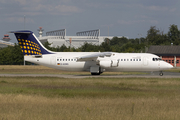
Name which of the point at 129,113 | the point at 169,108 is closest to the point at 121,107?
the point at 129,113

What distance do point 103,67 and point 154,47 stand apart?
158 feet

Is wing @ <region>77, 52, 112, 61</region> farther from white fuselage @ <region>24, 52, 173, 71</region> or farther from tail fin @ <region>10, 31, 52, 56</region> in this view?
tail fin @ <region>10, 31, 52, 56</region>

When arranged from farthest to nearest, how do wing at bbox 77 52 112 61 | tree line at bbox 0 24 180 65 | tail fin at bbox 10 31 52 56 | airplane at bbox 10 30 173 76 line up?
tree line at bbox 0 24 180 65, tail fin at bbox 10 31 52 56, airplane at bbox 10 30 173 76, wing at bbox 77 52 112 61

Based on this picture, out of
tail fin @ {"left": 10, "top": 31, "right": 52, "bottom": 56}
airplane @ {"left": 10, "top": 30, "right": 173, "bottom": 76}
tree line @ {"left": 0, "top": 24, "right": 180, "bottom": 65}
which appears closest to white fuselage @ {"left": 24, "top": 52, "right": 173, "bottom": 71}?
airplane @ {"left": 10, "top": 30, "right": 173, "bottom": 76}

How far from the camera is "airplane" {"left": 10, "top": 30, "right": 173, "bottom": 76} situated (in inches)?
1521

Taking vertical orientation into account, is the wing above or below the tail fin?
below

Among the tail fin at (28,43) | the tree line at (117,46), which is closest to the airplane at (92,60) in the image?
the tail fin at (28,43)

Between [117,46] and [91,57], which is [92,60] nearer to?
[91,57]

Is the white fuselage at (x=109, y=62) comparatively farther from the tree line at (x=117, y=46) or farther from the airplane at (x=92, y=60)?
the tree line at (x=117, y=46)

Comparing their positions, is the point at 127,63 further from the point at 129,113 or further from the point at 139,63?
the point at 129,113

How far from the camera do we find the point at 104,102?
15359 millimetres

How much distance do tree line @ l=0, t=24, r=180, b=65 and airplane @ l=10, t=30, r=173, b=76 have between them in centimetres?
5105

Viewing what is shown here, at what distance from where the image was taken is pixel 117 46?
135 m

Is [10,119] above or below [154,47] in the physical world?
below
